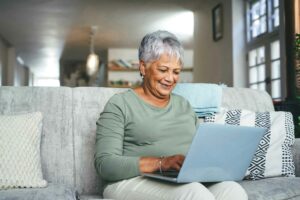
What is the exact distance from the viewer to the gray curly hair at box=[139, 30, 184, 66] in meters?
1.65

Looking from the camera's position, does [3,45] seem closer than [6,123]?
No

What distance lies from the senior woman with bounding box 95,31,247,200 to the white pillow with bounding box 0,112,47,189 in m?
0.32

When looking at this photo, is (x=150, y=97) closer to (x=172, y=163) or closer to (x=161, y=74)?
(x=161, y=74)

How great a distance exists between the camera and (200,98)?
207 centimetres

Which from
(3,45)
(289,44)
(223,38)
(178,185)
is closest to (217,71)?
(223,38)

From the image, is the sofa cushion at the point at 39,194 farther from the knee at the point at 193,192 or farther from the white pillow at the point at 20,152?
the knee at the point at 193,192

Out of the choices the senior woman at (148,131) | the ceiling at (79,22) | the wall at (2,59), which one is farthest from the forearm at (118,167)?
the wall at (2,59)

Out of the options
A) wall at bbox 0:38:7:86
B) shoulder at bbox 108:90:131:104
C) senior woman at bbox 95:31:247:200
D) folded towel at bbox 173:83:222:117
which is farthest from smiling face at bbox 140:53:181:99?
wall at bbox 0:38:7:86

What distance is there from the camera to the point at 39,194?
151cm

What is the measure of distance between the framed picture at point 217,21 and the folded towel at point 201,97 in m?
3.66

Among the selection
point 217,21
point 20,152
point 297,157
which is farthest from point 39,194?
point 217,21

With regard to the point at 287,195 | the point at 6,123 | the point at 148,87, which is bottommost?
the point at 287,195

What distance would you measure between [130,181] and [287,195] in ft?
2.01

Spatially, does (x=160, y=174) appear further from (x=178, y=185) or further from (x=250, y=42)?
(x=250, y=42)
